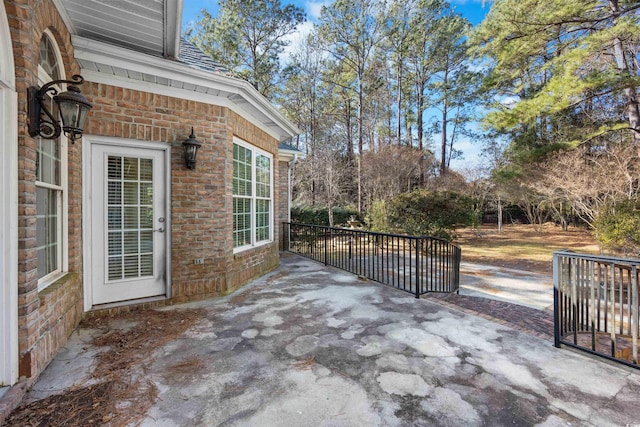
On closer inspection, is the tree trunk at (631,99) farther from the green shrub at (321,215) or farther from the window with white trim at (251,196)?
the window with white trim at (251,196)

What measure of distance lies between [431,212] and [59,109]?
28.5 ft

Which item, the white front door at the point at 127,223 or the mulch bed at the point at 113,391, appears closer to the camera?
the mulch bed at the point at 113,391

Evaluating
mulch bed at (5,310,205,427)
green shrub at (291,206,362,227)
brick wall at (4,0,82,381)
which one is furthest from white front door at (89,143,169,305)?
green shrub at (291,206,362,227)

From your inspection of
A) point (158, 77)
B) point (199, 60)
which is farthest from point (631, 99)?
point (158, 77)

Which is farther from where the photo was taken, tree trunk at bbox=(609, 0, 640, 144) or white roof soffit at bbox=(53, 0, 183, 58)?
tree trunk at bbox=(609, 0, 640, 144)

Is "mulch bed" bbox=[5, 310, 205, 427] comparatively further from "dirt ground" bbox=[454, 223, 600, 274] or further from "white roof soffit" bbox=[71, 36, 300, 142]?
"dirt ground" bbox=[454, 223, 600, 274]

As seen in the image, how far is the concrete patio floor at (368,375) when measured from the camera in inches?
67.8

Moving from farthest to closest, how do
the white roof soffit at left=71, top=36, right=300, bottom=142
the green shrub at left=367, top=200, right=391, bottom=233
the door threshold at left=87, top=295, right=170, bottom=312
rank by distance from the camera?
the green shrub at left=367, top=200, right=391, bottom=233, the door threshold at left=87, top=295, right=170, bottom=312, the white roof soffit at left=71, top=36, right=300, bottom=142

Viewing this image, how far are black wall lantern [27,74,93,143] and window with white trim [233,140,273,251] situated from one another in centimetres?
213

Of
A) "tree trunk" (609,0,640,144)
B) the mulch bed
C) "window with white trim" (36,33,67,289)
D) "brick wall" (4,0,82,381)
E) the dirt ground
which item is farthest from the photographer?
the dirt ground

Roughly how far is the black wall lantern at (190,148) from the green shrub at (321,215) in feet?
30.4

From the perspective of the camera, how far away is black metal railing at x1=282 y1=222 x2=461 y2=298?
15.7 ft

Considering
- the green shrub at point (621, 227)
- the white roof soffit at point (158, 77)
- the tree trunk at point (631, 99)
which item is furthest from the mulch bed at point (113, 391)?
the tree trunk at point (631, 99)

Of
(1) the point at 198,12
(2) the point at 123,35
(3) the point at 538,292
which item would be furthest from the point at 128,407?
(1) the point at 198,12
